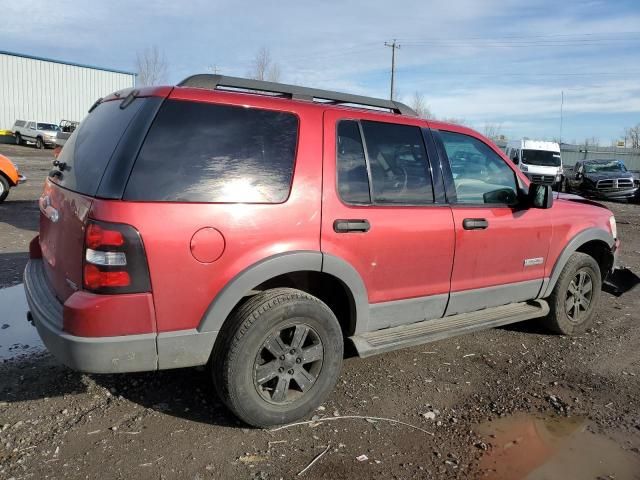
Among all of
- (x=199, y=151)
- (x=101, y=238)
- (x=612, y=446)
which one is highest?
(x=199, y=151)

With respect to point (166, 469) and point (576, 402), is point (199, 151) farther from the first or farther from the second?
point (576, 402)

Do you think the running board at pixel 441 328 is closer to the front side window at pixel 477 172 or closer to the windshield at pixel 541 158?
the front side window at pixel 477 172

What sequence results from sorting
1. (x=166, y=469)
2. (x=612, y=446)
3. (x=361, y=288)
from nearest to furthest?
(x=166, y=469) < (x=612, y=446) < (x=361, y=288)

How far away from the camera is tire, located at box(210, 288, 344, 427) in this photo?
2936 mm

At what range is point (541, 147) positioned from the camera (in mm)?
23422

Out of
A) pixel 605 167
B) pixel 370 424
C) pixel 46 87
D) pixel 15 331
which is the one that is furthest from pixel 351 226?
pixel 46 87

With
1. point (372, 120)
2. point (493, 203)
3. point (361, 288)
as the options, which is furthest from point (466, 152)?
point (361, 288)

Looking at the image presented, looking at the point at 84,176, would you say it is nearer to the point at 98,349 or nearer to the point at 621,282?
the point at 98,349

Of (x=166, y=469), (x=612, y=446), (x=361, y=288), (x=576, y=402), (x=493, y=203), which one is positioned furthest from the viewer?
(x=493, y=203)

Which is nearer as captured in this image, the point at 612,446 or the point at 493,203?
the point at 612,446

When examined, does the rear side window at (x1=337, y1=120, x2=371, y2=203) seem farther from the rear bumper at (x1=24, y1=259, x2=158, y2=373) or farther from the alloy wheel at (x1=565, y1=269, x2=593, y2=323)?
the alloy wheel at (x1=565, y1=269, x2=593, y2=323)

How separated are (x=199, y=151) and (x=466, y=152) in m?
2.21

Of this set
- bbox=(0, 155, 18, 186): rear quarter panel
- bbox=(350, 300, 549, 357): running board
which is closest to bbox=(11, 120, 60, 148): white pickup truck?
bbox=(0, 155, 18, 186): rear quarter panel

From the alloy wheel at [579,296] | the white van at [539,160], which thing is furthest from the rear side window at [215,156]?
the white van at [539,160]
